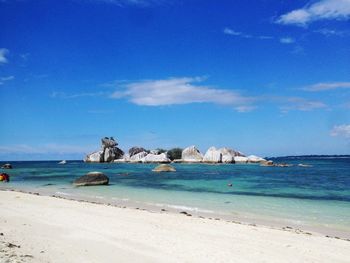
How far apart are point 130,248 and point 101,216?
622 cm

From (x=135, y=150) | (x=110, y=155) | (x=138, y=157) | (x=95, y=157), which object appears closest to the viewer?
(x=138, y=157)

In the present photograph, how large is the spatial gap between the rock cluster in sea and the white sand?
84584 mm

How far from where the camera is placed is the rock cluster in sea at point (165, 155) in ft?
330

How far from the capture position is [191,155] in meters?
107

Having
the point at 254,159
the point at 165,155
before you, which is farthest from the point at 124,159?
the point at 254,159

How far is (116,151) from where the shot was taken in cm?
12125

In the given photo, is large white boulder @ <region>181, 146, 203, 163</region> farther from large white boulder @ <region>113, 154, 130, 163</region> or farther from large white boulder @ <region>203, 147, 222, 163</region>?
large white boulder @ <region>113, 154, 130, 163</region>

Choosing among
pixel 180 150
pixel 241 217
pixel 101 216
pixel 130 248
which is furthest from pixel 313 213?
pixel 180 150

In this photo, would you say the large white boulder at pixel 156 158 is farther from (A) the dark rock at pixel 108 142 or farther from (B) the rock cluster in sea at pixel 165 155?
(A) the dark rock at pixel 108 142

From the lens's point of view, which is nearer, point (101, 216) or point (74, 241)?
point (74, 241)

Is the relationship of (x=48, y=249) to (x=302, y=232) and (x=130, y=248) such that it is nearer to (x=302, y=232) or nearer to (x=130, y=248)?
(x=130, y=248)

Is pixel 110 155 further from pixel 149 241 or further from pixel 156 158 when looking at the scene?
pixel 149 241

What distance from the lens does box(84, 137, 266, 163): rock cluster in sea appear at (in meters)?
101

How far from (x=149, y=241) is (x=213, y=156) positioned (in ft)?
290
